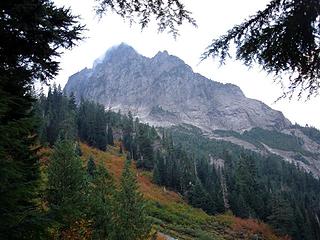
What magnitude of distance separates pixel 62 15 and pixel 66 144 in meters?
16.0

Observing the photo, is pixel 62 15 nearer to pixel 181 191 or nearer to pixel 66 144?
pixel 66 144

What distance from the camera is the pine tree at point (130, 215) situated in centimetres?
2523

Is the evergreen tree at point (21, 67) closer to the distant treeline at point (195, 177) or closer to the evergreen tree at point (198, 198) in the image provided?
the distant treeline at point (195, 177)

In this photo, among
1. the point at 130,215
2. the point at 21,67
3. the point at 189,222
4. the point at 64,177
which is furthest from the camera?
the point at 189,222

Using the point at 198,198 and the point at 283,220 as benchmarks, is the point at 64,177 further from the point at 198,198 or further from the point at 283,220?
the point at 198,198

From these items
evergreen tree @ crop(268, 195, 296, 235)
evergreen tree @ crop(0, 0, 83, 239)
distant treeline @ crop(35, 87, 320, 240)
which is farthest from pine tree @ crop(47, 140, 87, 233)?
evergreen tree @ crop(268, 195, 296, 235)

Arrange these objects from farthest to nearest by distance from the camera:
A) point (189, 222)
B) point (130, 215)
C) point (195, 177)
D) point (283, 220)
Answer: point (195, 177)
point (283, 220)
point (189, 222)
point (130, 215)

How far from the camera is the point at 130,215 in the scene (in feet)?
86.9

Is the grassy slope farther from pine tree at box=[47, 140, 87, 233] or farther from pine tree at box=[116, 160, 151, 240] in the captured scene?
pine tree at box=[47, 140, 87, 233]

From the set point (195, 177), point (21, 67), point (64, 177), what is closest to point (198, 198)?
Answer: point (195, 177)

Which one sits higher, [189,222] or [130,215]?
[130,215]

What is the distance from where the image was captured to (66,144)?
2377cm

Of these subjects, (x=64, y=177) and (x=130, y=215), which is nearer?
(x=64, y=177)

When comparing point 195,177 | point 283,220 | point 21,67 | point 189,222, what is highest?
point 21,67
